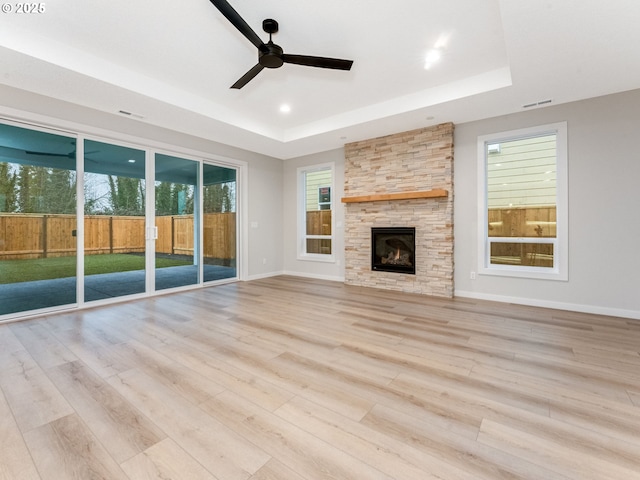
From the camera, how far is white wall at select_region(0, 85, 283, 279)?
11.4 ft

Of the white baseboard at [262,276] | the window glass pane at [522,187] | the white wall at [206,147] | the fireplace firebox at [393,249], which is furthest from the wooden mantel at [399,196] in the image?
the white baseboard at [262,276]

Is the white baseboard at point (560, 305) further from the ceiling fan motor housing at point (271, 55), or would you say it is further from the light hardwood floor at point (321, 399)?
the ceiling fan motor housing at point (271, 55)

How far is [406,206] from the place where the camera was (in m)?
4.98

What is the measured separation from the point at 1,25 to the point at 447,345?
4.83 m

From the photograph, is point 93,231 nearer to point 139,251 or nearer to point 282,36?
point 139,251

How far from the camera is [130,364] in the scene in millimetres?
2336

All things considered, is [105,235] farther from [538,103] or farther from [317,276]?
[538,103]

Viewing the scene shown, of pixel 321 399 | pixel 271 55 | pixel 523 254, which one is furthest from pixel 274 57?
pixel 523 254

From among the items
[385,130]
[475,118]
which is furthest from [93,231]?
[475,118]

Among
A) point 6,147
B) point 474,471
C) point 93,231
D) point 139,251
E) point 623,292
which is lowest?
point 474,471

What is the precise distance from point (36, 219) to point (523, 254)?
21.0ft

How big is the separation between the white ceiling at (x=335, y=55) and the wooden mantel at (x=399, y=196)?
106 centimetres

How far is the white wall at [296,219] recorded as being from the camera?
5.97 m

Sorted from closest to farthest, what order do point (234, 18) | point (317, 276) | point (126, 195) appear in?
point (234, 18) < point (126, 195) < point (317, 276)
